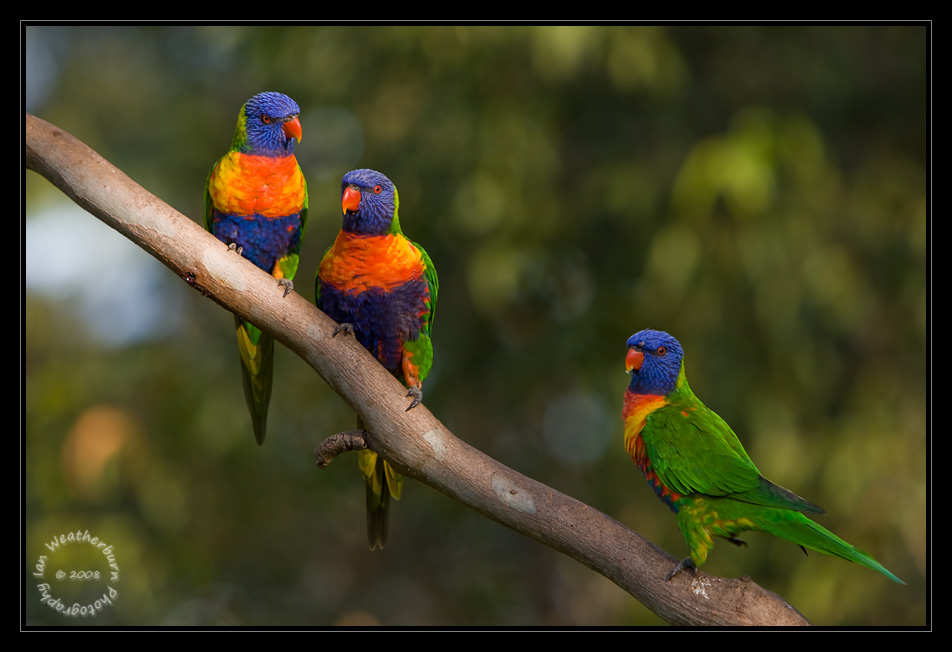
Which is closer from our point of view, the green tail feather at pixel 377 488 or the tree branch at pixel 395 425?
the tree branch at pixel 395 425

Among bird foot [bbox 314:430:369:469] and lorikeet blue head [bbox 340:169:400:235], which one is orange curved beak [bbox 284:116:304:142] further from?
bird foot [bbox 314:430:369:469]

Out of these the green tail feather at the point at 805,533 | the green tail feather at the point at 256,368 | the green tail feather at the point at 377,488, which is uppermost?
the green tail feather at the point at 256,368

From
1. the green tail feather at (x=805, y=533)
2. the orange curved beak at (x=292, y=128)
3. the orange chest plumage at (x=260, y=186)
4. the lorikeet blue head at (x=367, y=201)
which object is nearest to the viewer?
the green tail feather at (x=805, y=533)

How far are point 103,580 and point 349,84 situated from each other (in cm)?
309

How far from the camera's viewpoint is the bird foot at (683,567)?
4.76ft

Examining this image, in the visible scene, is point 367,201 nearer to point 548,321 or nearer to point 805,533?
point 805,533

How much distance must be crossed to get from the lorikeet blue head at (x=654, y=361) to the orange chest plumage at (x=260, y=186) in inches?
38.5

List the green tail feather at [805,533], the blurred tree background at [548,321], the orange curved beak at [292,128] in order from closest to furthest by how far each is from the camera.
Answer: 1. the green tail feather at [805,533]
2. the orange curved beak at [292,128]
3. the blurred tree background at [548,321]

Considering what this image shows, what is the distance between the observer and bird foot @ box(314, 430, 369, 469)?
1602mm

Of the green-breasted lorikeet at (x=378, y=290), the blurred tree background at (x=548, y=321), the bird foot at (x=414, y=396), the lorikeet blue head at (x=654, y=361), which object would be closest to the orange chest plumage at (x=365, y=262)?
the green-breasted lorikeet at (x=378, y=290)

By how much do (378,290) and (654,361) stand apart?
61 centimetres

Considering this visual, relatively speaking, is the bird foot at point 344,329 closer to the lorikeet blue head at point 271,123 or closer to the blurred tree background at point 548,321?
the lorikeet blue head at point 271,123

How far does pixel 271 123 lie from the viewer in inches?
71.1
